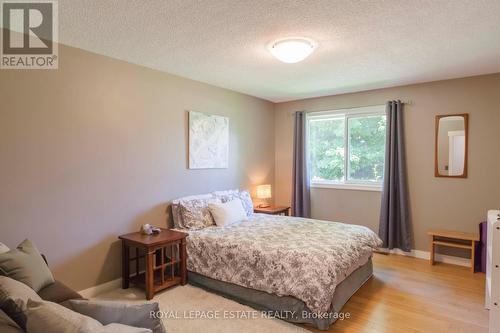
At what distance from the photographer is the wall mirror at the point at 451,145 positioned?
12.9ft

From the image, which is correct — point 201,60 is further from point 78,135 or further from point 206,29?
point 78,135

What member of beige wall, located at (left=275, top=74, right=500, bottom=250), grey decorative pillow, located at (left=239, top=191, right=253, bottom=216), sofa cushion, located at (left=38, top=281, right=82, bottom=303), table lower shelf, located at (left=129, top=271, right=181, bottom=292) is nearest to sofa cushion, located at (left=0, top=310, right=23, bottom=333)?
sofa cushion, located at (left=38, top=281, right=82, bottom=303)

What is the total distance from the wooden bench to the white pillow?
8.50 feet

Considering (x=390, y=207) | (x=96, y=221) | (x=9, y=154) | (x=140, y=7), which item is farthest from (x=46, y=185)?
(x=390, y=207)

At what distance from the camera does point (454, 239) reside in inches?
154

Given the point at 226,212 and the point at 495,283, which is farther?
the point at 226,212

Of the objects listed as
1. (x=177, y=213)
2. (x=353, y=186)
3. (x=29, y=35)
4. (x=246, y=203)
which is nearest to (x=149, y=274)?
(x=177, y=213)

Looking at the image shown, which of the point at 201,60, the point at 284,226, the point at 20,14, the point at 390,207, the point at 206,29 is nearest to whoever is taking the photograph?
the point at 20,14

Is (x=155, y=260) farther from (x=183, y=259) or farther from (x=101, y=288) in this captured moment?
(x=101, y=288)

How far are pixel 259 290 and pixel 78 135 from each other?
2321 mm

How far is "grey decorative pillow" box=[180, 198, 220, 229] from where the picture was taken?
3578 mm

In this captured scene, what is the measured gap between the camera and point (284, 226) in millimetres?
3629

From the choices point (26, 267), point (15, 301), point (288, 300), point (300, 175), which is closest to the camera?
point (15, 301)

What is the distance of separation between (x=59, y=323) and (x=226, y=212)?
2.77 metres
